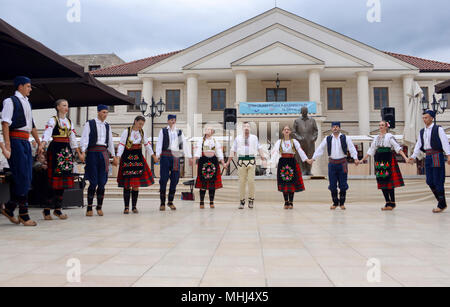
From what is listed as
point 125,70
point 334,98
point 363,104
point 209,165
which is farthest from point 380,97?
point 209,165

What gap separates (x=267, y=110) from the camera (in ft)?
82.9

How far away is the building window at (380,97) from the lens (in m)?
31.0

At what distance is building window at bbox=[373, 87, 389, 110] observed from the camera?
31016 millimetres

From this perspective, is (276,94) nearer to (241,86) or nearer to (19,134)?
(241,86)

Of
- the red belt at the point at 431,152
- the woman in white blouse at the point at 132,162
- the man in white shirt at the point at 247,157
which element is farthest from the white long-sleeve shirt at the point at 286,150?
the woman in white blouse at the point at 132,162

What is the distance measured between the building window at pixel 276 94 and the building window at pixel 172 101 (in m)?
7.53

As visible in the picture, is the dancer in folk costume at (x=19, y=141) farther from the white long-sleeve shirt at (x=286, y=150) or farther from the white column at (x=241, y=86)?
the white column at (x=241, y=86)

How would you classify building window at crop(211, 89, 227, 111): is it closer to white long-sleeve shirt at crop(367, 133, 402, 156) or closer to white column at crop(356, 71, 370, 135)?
white column at crop(356, 71, 370, 135)

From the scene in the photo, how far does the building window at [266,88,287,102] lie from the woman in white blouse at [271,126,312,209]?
22.8m

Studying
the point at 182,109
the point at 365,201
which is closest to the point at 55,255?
the point at 365,201

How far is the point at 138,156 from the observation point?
786 cm
